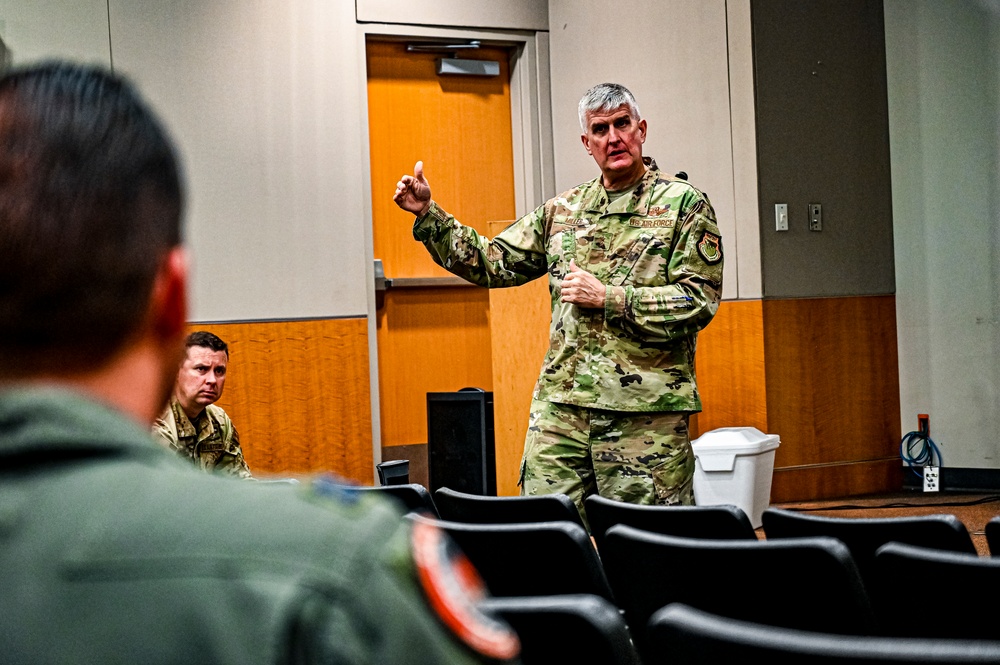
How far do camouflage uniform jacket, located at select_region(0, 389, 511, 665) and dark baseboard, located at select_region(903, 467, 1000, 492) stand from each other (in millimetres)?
5753

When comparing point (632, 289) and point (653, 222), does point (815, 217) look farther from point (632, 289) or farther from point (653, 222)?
point (632, 289)

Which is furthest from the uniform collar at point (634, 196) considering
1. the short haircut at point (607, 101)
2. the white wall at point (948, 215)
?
the white wall at point (948, 215)

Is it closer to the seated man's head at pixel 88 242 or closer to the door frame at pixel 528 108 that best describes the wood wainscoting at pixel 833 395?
the door frame at pixel 528 108

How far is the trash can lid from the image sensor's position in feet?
16.5

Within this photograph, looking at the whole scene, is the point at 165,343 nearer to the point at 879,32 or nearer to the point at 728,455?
the point at 728,455

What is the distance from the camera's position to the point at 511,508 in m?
2.13

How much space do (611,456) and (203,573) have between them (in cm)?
253

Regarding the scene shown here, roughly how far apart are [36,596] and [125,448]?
9 cm

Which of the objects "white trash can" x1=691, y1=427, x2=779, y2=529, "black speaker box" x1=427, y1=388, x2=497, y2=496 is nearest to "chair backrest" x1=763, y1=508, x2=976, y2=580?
"white trash can" x1=691, y1=427, x2=779, y2=529

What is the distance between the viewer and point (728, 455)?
502 cm

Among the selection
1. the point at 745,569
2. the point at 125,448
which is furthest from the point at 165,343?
the point at 745,569

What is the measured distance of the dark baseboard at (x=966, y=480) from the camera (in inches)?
223

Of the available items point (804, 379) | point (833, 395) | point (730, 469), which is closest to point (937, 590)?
point (730, 469)

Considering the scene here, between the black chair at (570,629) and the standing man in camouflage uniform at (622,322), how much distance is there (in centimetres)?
188
